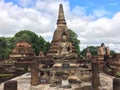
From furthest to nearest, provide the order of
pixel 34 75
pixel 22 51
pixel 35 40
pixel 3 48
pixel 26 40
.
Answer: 1. pixel 35 40
2. pixel 26 40
3. pixel 3 48
4. pixel 22 51
5. pixel 34 75

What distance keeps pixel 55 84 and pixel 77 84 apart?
5.20 ft

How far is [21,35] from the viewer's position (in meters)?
70.0

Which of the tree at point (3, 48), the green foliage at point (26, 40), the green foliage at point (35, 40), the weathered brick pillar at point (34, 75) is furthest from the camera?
the green foliage at point (35, 40)

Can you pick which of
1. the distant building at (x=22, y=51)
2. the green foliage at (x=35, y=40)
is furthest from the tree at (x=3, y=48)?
the distant building at (x=22, y=51)

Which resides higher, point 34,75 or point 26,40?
point 26,40

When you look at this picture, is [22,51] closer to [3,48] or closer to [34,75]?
[3,48]

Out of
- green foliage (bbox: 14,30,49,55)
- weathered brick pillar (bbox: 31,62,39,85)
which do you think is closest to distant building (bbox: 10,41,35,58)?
green foliage (bbox: 14,30,49,55)

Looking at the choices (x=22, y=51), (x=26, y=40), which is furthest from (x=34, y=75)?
(x=26, y=40)

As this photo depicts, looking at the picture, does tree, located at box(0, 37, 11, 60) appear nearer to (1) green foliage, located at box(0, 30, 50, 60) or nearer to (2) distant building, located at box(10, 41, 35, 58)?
(1) green foliage, located at box(0, 30, 50, 60)

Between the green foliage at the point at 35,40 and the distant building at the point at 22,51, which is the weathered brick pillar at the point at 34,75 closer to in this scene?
the distant building at the point at 22,51

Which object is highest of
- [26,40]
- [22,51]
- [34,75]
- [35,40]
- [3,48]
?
[35,40]

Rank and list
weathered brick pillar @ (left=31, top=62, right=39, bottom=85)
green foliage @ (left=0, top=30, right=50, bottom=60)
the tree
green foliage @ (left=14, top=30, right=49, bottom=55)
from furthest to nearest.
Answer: green foliage @ (left=14, top=30, right=49, bottom=55) → green foliage @ (left=0, top=30, right=50, bottom=60) → the tree → weathered brick pillar @ (left=31, top=62, right=39, bottom=85)

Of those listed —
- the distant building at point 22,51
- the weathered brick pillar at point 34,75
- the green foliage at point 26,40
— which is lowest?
the weathered brick pillar at point 34,75

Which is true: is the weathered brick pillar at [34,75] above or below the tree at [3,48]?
below
